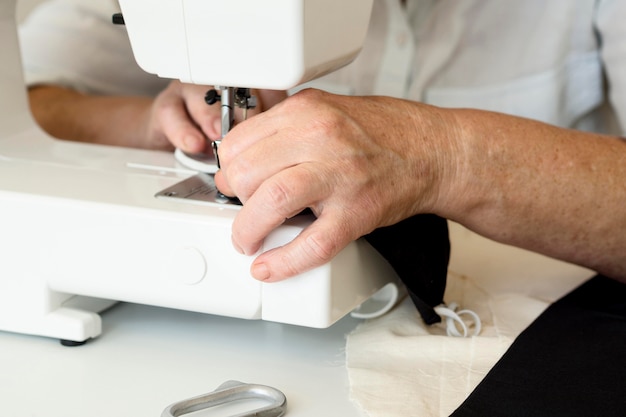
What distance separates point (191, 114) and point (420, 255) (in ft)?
1.62

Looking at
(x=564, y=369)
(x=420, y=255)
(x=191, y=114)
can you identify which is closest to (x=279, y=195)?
(x=420, y=255)

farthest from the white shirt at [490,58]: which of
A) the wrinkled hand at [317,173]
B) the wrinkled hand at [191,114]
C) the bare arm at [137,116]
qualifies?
the wrinkled hand at [317,173]

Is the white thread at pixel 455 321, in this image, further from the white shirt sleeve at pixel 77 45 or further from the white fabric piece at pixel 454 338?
the white shirt sleeve at pixel 77 45

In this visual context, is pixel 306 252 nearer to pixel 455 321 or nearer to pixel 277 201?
pixel 277 201

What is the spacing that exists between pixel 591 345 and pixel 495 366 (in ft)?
0.52

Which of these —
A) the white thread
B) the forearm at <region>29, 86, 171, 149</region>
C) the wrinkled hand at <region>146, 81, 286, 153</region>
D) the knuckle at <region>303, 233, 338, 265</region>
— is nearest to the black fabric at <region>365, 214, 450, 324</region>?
the white thread

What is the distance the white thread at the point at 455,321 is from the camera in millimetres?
1120

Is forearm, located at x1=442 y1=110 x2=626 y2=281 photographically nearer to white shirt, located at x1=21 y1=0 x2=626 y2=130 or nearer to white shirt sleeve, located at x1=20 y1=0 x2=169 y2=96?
white shirt, located at x1=21 y1=0 x2=626 y2=130

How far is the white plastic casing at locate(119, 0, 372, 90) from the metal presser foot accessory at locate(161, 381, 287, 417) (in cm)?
33

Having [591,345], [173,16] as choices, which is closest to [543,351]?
[591,345]

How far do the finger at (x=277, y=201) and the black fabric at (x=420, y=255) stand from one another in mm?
141

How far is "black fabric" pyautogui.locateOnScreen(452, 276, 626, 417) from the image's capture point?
3.00ft

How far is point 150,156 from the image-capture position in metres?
1.33

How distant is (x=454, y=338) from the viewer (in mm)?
1069
